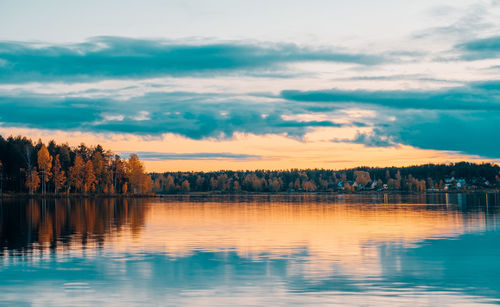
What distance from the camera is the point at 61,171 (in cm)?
16462

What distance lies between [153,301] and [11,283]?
713 centimetres

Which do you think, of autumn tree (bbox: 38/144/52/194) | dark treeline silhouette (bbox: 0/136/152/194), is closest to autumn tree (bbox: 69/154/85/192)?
dark treeline silhouette (bbox: 0/136/152/194)

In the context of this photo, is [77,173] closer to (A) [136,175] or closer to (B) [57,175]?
(B) [57,175]

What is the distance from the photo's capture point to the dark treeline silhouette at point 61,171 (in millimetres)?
153875

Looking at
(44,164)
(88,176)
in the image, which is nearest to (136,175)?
(88,176)

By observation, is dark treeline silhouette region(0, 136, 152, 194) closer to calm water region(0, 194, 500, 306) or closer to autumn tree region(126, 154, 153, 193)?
autumn tree region(126, 154, 153, 193)

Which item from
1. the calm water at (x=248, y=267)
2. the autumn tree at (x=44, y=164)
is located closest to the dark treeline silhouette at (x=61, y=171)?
the autumn tree at (x=44, y=164)

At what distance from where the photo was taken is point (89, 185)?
164 meters

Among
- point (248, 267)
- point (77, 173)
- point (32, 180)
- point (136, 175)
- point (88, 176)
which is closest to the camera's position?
point (248, 267)

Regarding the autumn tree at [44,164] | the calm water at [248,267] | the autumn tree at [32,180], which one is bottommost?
the calm water at [248,267]

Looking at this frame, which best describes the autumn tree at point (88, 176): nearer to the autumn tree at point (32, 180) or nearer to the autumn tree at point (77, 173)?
the autumn tree at point (77, 173)

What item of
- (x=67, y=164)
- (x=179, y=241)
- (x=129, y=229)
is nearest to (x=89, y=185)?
(x=67, y=164)

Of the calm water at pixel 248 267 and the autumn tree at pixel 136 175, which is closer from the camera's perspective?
the calm water at pixel 248 267

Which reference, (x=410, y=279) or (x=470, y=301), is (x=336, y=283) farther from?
(x=470, y=301)
